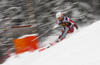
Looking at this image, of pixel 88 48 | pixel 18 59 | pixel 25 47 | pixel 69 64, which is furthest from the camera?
pixel 25 47

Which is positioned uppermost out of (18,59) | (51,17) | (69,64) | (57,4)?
(57,4)

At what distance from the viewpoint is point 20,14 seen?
9.35 m

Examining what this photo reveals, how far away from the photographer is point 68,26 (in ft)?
20.8

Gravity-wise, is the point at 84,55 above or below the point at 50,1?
below

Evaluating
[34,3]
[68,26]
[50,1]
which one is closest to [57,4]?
[50,1]

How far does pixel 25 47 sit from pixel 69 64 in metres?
3.48

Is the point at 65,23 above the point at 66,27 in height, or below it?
above

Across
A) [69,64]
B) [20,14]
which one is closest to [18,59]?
[69,64]

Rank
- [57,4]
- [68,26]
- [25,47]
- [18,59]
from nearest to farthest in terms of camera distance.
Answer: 1. [18,59]
2. [25,47]
3. [68,26]
4. [57,4]

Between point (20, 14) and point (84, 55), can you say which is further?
point (20, 14)

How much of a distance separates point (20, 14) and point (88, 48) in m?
7.05

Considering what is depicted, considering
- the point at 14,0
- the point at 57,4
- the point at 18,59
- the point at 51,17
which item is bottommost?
the point at 18,59

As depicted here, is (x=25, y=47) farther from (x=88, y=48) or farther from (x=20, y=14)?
(x=20, y=14)

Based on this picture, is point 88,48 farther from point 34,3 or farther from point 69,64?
point 34,3
